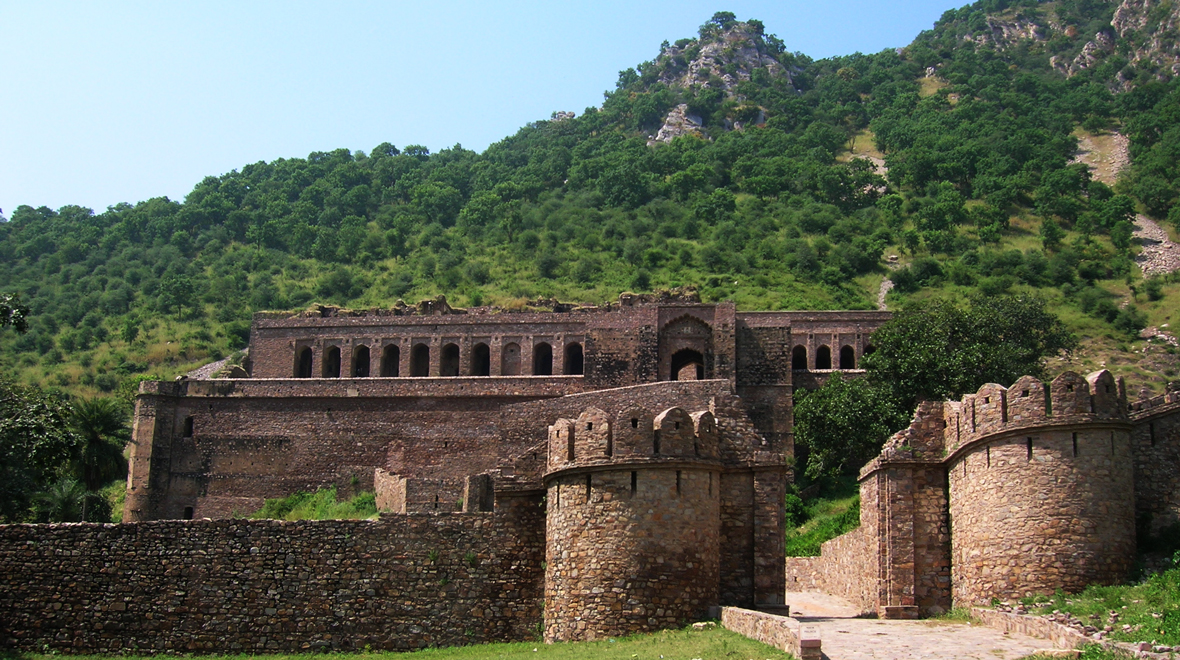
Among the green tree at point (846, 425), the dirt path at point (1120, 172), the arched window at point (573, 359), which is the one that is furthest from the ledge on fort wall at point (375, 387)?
the dirt path at point (1120, 172)

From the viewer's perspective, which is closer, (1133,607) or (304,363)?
(1133,607)

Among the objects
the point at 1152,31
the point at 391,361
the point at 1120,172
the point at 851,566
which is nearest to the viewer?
the point at 851,566

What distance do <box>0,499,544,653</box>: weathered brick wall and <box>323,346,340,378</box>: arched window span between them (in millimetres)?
37878

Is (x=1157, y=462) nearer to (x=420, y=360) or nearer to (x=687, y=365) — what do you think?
(x=687, y=365)

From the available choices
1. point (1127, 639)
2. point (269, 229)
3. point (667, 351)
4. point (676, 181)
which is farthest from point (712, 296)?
point (1127, 639)

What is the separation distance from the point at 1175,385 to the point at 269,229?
4351 inches

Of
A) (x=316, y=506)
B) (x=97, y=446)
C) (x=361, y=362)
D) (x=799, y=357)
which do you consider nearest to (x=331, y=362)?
(x=361, y=362)

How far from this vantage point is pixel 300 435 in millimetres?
50250

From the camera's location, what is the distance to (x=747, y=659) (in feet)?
53.9

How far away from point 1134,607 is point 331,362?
4844 centimetres

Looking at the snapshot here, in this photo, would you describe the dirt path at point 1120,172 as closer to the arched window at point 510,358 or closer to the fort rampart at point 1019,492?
the arched window at point 510,358

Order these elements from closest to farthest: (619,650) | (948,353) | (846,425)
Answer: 1. (619,650)
2. (846,425)
3. (948,353)

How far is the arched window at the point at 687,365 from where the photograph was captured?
170ft

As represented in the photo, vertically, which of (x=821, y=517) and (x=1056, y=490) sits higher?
(x=1056, y=490)
